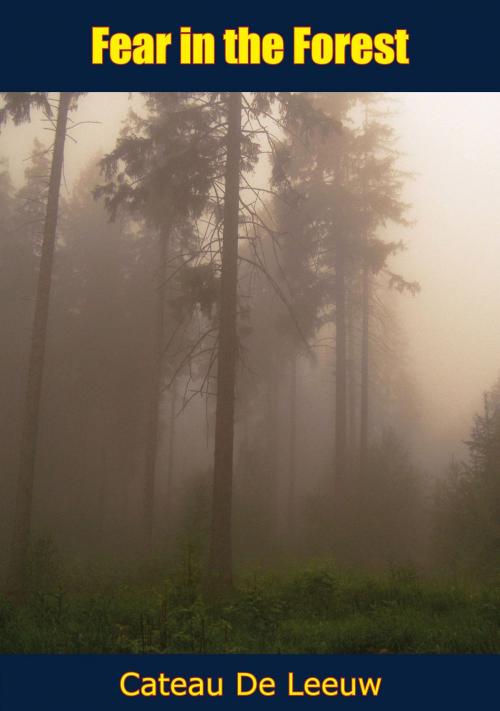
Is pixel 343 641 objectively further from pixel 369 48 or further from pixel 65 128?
pixel 65 128

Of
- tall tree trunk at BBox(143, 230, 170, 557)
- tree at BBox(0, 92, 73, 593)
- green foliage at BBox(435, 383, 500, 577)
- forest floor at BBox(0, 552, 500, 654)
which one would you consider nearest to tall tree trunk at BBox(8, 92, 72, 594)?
tree at BBox(0, 92, 73, 593)

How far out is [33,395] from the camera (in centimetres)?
1130

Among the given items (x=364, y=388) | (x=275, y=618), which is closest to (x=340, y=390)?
(x=364, y=388)

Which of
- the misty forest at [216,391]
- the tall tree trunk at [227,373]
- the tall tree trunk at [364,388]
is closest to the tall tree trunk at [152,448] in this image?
the misty forest at [216,391]

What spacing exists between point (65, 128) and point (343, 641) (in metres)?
12.4

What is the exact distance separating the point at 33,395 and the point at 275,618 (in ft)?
23.6

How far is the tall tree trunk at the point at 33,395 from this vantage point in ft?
34.1

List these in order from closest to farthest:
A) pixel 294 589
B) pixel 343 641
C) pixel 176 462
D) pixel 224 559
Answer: pixel 343 641 → pixel 294 589 → pixel 224 559 → pixel 176 462

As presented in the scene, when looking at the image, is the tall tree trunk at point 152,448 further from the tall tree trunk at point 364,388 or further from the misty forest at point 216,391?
the tall tree trunk at point 364,388

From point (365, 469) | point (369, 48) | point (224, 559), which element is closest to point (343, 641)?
point (224, 559)

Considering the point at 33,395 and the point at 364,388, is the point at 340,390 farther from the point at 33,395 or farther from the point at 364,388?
the point at 33,395

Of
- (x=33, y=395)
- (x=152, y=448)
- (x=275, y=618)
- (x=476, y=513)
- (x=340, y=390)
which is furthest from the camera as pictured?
(x=340, y=390)

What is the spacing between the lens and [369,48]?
9445mm

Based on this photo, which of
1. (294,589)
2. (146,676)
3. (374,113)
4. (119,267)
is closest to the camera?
(146,676)
